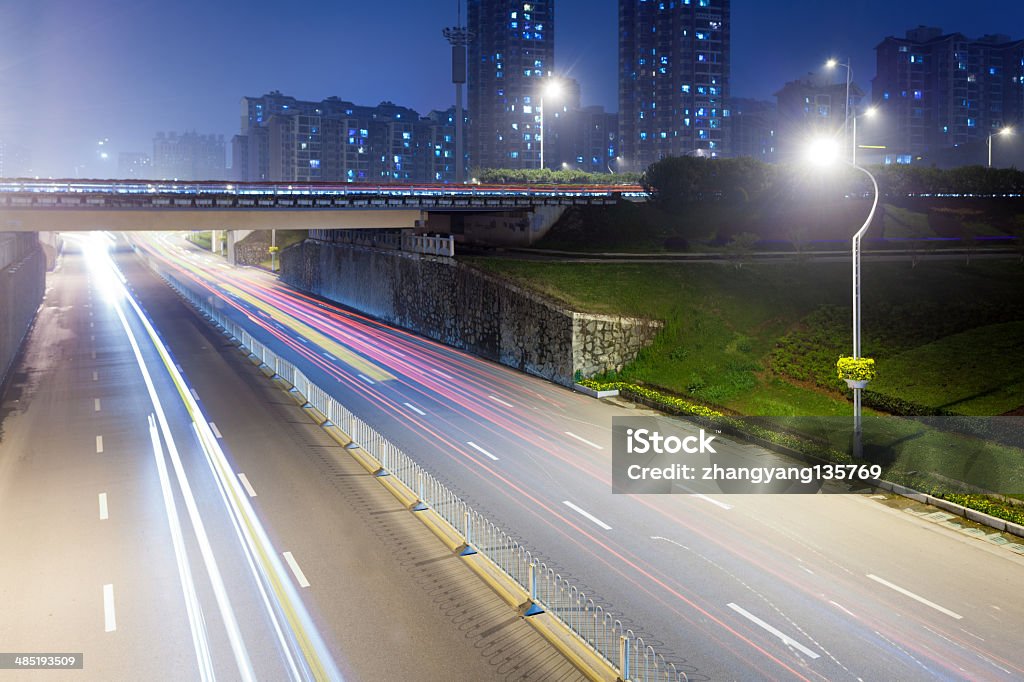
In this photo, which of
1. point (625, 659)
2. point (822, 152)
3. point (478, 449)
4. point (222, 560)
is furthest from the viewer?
point (478, 449)

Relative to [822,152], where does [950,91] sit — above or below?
above

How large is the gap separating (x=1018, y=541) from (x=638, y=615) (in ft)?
36.8

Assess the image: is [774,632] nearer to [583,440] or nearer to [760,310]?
[583,440]

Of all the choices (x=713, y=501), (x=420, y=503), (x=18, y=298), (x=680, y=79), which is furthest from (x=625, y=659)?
(x=680, y=79)

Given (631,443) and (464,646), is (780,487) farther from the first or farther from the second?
(464,646)

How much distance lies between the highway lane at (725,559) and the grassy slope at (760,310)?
7.15 m

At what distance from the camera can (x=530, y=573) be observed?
16.8 meters

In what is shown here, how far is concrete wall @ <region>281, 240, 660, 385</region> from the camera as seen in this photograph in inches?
1576

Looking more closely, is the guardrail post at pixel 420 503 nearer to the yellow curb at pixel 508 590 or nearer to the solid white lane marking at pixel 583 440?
the yellow curb at pixel 508 590

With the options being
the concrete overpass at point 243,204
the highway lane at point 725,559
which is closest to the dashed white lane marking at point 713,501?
the highway lane at point 725,559

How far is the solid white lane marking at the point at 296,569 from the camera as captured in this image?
17.8 m

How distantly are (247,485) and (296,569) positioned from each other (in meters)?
6.64


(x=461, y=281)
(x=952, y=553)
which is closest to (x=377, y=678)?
(x=952, y=553)

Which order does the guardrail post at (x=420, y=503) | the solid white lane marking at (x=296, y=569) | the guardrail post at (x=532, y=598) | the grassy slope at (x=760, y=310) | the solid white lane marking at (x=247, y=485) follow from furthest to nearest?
the grassy slope at (x=760, y=310) → the solid white lane marking at (x=247, y=485) → the guardrail post at (x=420, y=503) → the solid white lane marking at (x=296, y=569) → the guardrail post at (x=532, y=598)
